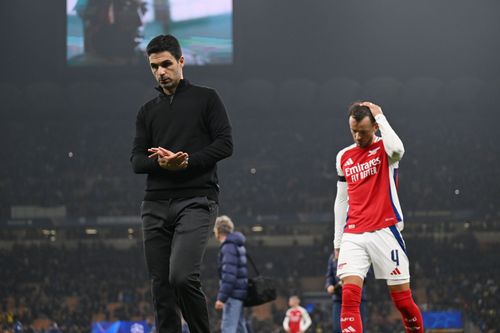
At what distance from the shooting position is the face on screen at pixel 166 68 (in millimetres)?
4363

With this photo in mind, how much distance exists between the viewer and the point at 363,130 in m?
5.53

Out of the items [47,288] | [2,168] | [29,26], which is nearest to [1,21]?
[29,26]

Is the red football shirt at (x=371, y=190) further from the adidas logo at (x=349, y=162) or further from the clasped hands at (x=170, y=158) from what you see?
the clasped hands at (x=170, y=158)

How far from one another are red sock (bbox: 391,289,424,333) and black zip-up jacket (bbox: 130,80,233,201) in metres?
1.68

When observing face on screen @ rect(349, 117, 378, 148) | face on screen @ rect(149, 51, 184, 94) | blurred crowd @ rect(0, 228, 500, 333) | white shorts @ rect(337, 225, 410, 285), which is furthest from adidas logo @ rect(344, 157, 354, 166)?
blurred crowd @ rect(0, 228, 500, 333)

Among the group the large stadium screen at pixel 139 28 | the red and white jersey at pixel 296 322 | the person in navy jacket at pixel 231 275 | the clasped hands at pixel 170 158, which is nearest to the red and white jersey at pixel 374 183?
the clasped hands at pixel 170 158

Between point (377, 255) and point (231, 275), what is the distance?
9.28ft

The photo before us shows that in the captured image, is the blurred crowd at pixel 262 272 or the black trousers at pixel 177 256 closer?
the black trousers at pixel 177 256

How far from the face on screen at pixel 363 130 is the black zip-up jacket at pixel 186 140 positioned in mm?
1340

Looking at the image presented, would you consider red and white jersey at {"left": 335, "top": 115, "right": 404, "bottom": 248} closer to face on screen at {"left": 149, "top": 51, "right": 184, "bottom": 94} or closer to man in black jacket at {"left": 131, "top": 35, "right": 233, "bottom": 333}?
man in black jacket at {"left": 131, "top": 35, "right": 233, "bottom": 333}

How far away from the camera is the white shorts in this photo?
537cm

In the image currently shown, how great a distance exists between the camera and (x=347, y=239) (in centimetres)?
548

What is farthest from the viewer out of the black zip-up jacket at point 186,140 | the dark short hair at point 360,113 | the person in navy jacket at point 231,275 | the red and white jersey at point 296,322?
the red and white jersey at point 296,322

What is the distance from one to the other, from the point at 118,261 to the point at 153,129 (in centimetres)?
3526
